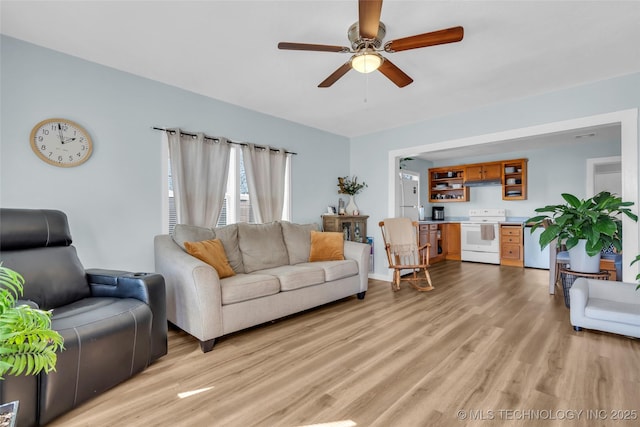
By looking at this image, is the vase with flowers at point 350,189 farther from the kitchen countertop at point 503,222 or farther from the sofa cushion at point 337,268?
the kitchen countertop at point 503,222

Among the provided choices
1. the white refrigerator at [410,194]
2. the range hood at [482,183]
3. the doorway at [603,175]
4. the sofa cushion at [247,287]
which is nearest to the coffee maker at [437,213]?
the white refrigerator at [410,194]

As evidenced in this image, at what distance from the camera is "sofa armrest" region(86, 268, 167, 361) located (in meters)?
2.19

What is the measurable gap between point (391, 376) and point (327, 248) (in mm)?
2003

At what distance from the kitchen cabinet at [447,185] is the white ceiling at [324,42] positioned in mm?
3824

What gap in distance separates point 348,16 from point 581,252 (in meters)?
3.41

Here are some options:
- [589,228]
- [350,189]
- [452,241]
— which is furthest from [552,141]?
[350,189]

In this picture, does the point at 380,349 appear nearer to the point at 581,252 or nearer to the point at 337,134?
the point at 581,252

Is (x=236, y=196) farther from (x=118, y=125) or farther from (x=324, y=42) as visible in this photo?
(x=324, y=42)

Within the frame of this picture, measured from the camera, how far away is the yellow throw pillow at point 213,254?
9.46ft

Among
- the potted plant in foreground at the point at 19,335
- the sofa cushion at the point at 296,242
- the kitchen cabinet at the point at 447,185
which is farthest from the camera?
the kitchen cabinet at the point at 447,185

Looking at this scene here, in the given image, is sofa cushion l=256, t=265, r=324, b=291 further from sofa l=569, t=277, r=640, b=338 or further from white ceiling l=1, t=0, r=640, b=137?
sofa l=569, t=277, r=640, b=338

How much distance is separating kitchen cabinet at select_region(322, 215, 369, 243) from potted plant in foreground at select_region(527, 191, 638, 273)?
8.10 feet

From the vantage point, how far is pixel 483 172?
6.85m

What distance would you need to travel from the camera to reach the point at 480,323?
3043mm
